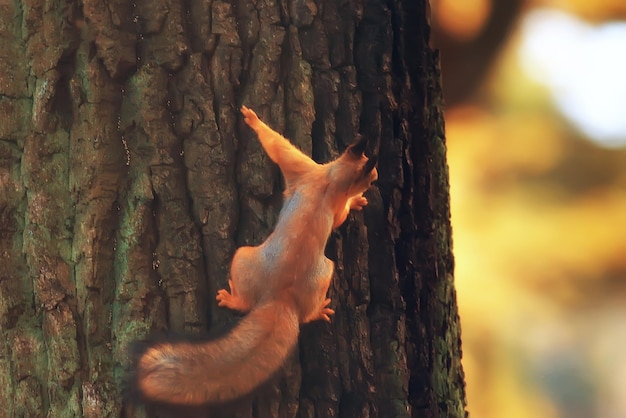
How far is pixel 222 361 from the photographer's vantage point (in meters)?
0.92

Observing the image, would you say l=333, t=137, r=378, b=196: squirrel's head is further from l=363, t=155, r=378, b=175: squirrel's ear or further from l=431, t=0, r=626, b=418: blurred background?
l=431, t=0, r=626, b=418: blurred background

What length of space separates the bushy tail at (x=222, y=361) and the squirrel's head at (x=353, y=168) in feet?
0.68

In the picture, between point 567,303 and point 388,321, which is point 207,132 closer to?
point 388,321

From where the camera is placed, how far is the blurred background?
1836 mm

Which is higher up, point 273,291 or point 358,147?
point 358,147

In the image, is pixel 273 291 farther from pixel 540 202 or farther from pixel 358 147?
pixel 540 202

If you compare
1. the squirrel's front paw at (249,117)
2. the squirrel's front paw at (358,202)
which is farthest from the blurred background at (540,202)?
the squirrel's front paw at (249,117)

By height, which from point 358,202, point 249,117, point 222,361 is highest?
point 249,117

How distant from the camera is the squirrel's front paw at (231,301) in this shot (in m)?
0.96

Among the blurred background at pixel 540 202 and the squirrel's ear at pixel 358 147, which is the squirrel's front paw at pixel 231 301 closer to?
the squirrel's ear at pixel 358 147

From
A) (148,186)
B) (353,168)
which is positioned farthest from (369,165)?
(148,186)

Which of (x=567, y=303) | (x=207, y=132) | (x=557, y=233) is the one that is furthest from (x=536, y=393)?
(x=207, y=132)

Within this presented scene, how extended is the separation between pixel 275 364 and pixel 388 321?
0.75 ft

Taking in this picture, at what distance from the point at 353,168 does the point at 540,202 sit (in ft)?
3.39
